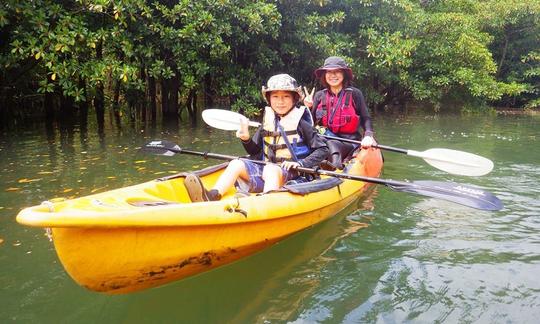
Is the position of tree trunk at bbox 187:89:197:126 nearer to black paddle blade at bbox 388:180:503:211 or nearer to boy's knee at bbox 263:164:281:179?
boy's knee at bbox 263:164:281:179

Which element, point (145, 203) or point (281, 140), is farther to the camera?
point (281, 140)

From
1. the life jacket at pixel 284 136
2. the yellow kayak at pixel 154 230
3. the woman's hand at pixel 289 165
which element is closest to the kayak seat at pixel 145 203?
the yellow kayak at pixel 154 230

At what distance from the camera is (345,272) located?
10.0 ft

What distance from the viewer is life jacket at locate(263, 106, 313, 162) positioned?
3.89 meters

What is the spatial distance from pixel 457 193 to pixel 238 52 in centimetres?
948

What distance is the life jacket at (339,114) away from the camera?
5.28 meters

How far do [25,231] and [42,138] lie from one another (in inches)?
226

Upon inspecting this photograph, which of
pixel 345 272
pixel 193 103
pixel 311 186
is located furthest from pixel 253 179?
pixel 193 103

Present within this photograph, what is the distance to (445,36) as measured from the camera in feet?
47.5

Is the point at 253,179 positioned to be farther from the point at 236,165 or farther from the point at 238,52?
the point at 238,52

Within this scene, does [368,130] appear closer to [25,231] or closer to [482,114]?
[25,231]

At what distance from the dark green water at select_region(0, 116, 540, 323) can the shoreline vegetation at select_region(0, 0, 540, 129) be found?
3.47m

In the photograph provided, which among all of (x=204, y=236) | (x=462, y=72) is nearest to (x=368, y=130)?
(x=204, y=236)

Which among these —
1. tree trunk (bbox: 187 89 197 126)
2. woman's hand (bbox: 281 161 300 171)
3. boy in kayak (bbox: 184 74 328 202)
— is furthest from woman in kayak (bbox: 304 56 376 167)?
tree trunk (bbox: 187 89 197 126)
